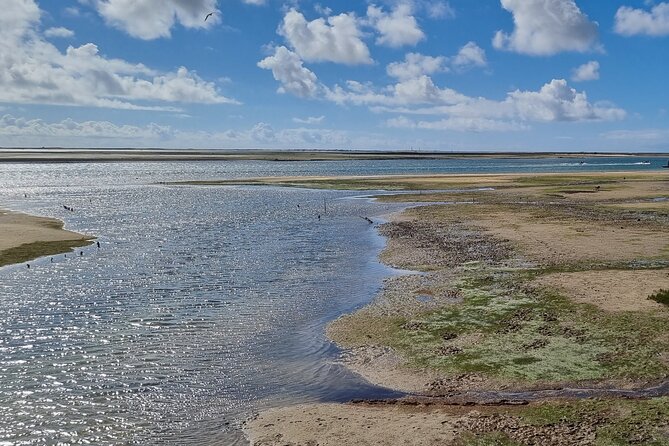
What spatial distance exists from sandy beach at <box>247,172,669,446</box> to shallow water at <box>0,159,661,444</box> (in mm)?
1393

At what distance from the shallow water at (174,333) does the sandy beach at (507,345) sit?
4.57 feet

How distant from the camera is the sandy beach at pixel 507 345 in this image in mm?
13055

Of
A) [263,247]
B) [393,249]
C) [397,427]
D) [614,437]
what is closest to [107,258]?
[263,247]

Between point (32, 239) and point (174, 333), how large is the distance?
26.6 meters

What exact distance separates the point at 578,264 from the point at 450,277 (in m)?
7.28

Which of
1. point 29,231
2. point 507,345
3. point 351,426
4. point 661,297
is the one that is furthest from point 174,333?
point 29,231

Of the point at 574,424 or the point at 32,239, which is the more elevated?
the point at 574,424

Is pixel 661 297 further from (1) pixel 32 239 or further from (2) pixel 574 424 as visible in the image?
(1) pixel 32 239

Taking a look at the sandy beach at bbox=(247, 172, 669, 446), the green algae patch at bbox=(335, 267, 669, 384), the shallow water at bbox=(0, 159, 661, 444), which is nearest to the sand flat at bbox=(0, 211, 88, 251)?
the shallow water at bbox=(0, 159, 661, 444)

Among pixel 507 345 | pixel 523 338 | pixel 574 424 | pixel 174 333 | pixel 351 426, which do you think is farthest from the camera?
pixel 174 333

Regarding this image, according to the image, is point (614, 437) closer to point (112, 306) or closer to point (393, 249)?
point (112, 306)

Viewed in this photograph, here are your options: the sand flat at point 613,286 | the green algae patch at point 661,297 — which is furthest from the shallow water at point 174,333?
the green algae patch at point 661,297

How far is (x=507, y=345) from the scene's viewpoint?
60.6 feet

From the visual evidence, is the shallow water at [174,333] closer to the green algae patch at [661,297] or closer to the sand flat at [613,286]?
the sand flat at [613,286]
